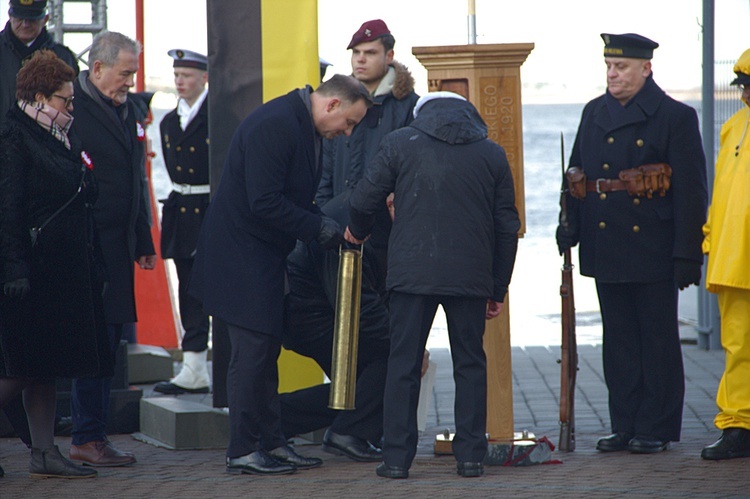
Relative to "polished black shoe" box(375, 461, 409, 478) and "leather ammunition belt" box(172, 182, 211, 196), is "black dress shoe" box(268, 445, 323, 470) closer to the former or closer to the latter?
"polished black shoe" box(375, 461, 409, 478)

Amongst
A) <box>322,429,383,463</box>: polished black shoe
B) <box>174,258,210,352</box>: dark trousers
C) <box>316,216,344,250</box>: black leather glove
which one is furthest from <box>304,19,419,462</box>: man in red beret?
<box>174,258,210,352</box>: dark trousers

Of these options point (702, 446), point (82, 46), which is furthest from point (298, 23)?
point (82, 46)

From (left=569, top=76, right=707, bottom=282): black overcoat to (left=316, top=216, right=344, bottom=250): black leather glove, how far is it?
151 cm

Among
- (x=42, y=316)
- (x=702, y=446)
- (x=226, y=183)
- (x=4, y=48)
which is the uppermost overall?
(x=4, y=48)

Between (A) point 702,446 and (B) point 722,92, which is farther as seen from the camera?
(B) point 722,92

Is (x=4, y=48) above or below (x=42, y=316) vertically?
above

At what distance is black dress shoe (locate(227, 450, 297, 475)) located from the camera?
6.25 metres

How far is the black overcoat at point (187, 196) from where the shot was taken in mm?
8883

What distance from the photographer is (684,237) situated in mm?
6848

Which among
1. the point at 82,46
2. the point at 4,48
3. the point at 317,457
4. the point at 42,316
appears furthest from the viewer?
the point at 82,46

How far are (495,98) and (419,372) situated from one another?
1334 millimetres

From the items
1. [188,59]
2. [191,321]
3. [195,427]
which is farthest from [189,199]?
[195,427]

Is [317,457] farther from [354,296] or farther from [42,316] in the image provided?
[42,316]

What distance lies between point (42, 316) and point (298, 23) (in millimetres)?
1982
